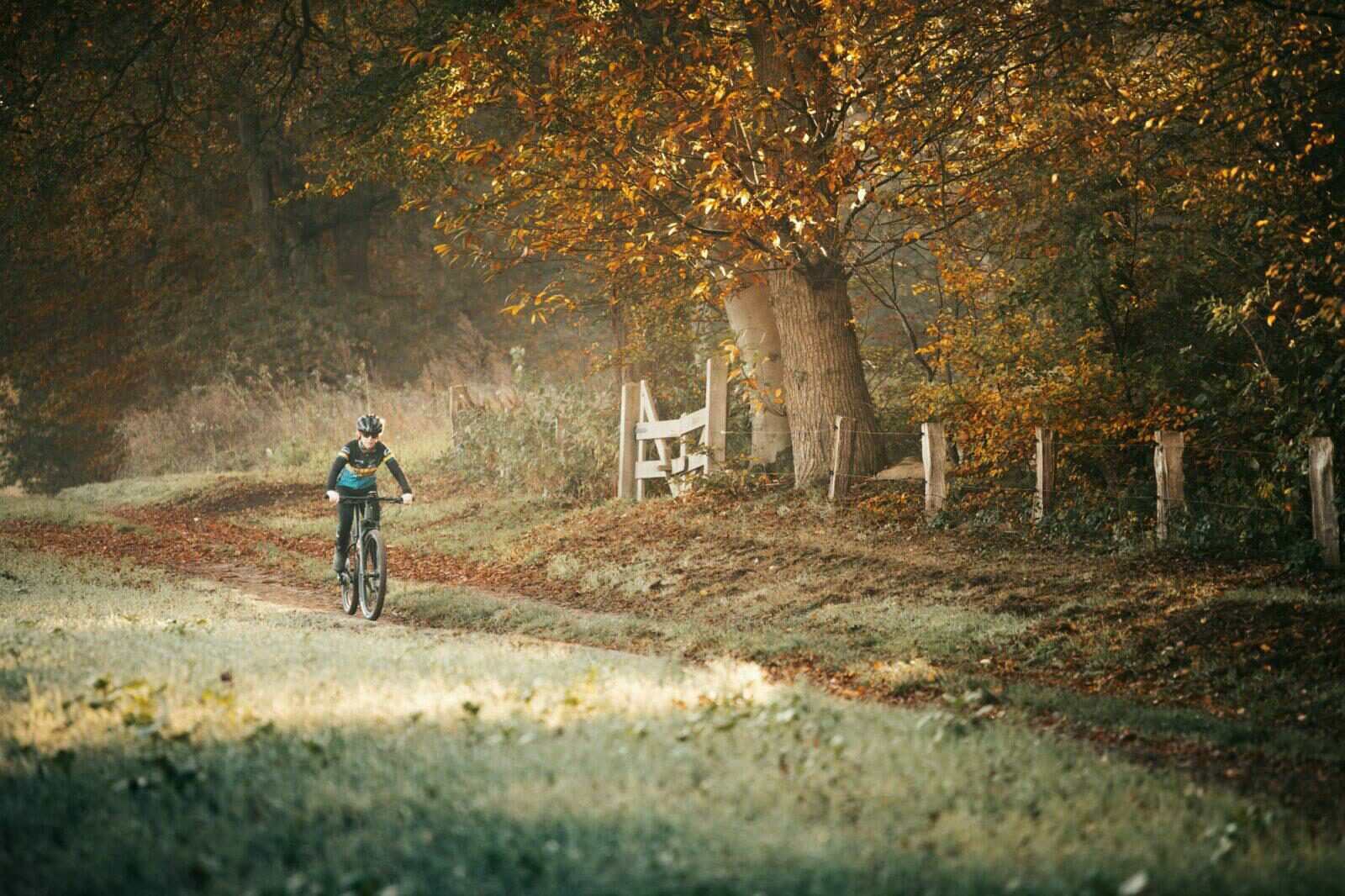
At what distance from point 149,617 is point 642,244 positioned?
682cm

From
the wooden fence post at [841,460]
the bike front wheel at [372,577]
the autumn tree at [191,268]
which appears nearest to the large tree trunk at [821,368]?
the wooden fence post at [841,460]

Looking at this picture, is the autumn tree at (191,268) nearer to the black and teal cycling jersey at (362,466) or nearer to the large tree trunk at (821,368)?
the large tree trunk at (821,368)

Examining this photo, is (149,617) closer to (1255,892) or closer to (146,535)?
(1255,892)

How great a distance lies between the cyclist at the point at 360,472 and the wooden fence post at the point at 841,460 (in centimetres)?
547

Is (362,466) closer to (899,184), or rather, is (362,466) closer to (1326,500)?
(1326,500)

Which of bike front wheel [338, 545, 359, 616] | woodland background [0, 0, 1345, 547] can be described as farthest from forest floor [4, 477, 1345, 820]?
woodland background [0, 0, 1345, 547]

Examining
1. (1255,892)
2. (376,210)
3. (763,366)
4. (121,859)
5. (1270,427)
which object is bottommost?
(1255,892)

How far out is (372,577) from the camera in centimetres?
1189

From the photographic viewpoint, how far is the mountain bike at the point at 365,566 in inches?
460

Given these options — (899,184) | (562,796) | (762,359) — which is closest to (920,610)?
(562,796)

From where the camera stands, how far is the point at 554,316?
42.7 m

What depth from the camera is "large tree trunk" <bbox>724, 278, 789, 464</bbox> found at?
17.2m

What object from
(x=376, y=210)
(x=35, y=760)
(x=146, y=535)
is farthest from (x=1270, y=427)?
(x=376, y=210)

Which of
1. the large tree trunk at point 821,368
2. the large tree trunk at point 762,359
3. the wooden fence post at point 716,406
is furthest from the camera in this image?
the large tree trunk at point 762,359
